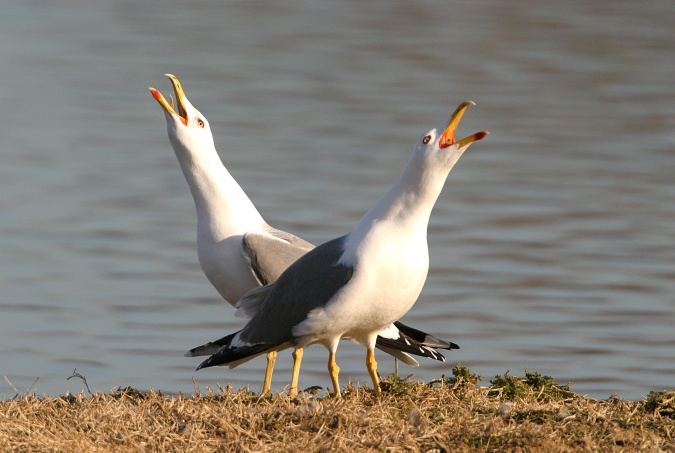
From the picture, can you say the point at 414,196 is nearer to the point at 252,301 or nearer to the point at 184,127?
the point at 252,301

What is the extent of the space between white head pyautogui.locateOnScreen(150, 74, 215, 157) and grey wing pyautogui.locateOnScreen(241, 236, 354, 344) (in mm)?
1110

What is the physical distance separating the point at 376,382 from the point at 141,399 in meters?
1.00

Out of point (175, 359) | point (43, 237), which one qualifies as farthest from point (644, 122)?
point (175, 359)

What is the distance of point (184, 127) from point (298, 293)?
1423 mm

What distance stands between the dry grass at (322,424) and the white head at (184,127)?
1.61 metres

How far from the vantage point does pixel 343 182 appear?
1291 cm

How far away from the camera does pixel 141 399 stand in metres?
6.00

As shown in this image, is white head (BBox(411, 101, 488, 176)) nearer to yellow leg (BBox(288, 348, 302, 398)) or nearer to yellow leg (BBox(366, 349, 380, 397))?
yellow leg (BBox(366, 349, 380, 397))

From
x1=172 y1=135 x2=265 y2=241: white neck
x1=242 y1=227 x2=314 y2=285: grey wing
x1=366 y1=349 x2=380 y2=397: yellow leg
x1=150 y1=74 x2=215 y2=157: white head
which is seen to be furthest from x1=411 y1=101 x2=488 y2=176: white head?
x1=150 y1=74 x2=215 y2=157: white head

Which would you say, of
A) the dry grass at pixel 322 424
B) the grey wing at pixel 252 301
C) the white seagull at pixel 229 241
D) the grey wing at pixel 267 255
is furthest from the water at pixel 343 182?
the dry grass at pixel 322 424

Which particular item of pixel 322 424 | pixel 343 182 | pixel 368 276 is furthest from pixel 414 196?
pixel 343 182

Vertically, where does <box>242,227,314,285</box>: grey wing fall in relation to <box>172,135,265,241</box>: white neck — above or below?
below

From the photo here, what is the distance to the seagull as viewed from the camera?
19.4ft

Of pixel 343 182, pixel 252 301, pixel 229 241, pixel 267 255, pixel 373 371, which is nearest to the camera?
pixel 373 371
